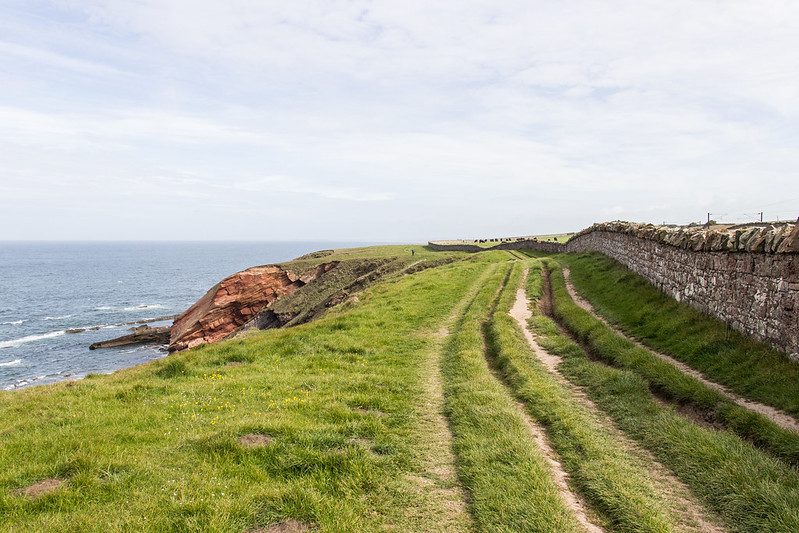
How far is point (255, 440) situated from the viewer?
887 cm

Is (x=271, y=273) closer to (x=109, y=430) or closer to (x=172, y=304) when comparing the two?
(x=172, y=304)

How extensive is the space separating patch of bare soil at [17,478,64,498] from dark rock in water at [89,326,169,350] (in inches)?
2336

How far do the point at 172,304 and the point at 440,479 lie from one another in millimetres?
99596

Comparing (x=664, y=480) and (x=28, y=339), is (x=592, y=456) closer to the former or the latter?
(x=664, y=480)

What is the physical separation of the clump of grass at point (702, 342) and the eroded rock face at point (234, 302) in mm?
48186

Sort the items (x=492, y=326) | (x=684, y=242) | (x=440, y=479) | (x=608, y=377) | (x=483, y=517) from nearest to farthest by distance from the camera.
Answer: (x=483, y=517) → (x=440, y=479) → (x=608, y=377) → (x=684, y=242) → (x=492, y=326)

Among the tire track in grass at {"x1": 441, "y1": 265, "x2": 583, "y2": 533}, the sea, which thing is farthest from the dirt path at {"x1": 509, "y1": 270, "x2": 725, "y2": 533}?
the sea

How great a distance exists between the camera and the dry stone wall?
423 inches

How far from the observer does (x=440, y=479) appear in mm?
7613

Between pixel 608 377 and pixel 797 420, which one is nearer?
pixel 797 420

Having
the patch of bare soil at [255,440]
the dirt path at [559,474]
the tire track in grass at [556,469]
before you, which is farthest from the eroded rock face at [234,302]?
the dirt path at [559,474]

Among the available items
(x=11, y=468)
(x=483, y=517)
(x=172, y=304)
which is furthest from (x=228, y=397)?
(x=172, y=304)

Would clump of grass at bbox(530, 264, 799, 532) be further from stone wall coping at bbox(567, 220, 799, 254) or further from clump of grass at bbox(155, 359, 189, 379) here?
Result: clump of grass at bbox(155, 359, 189, 379)

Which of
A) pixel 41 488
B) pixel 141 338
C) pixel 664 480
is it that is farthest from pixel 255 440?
pixel 141 338
